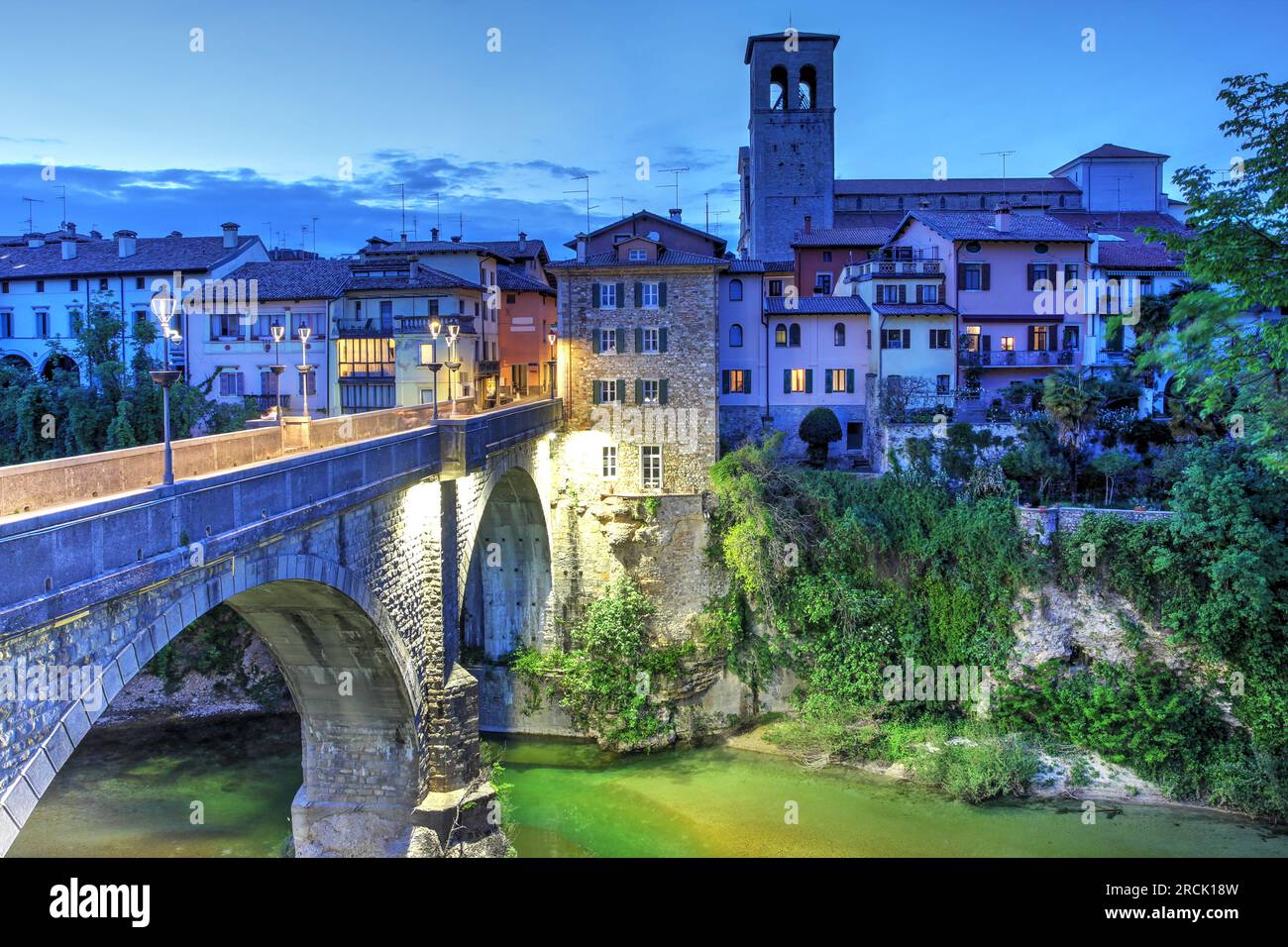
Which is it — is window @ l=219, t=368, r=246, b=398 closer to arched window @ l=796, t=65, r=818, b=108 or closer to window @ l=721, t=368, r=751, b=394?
window @ l=721, t=368, r=751, b=394

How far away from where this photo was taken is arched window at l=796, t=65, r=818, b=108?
59875mm

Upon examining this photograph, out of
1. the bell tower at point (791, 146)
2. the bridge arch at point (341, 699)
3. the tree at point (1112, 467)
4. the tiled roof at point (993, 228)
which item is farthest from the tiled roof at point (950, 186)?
the bridge arch at point (341, 699)

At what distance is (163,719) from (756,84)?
46481 millimetres

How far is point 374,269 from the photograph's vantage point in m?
45.1

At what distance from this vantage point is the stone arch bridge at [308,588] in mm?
9781

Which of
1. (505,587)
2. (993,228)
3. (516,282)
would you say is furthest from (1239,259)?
(516,282)

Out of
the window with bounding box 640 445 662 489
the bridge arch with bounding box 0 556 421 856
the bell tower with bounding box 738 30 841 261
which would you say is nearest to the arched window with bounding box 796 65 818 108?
the bell tower with bounding box 738 30 841 261

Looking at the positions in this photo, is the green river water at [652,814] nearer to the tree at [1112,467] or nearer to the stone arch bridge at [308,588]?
the stone arch bridge at [308,588]

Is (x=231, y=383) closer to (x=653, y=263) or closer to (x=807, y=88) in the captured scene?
(x=653, y=263)

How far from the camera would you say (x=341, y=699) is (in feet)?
71.4

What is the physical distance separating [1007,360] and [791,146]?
1001 inches
